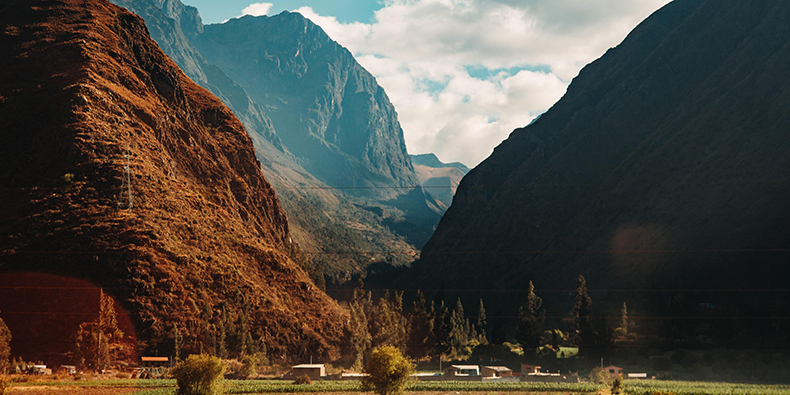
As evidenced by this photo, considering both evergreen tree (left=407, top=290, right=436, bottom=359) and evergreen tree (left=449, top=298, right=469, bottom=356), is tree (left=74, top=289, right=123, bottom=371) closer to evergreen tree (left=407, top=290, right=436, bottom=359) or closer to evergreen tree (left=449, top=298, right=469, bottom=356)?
evergreen tree (left=407, top=290, right=436, bottom=359)

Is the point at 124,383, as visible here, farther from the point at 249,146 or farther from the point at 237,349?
the point at 249,146

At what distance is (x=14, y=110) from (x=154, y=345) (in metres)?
50.0

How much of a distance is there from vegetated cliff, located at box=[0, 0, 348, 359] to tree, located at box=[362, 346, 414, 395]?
2957cm

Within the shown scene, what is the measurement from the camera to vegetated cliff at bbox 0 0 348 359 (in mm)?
74875

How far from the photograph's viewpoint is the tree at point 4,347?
6244cm

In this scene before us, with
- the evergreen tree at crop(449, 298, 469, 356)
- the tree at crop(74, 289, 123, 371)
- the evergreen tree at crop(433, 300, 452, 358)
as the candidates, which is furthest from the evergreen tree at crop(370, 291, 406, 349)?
the tree at crop(74, 289, 123, 371)

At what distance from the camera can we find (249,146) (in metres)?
133

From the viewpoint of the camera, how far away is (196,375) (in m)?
52.7

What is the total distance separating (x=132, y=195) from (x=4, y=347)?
27793mm

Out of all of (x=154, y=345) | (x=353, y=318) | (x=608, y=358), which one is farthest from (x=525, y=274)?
(x=154, y=345)

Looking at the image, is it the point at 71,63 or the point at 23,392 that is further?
the point at 71,63

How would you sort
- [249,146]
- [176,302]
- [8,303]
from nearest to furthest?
[8,303] < [176,302] < [249,146]

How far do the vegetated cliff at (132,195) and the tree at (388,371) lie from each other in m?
29.6

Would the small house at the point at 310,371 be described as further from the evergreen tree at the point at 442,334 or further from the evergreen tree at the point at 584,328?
the evergreen tree at the point at 584,328
